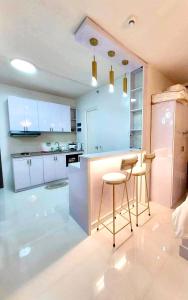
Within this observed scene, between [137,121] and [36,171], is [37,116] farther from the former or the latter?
[137,121]

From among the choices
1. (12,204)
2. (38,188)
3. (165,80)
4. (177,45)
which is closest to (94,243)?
(12,204)

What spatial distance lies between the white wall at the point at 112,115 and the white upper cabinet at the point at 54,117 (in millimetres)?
734

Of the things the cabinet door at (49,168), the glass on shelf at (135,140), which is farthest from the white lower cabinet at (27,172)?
the glass on shelf at (135,140)

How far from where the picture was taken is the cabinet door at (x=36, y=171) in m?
3.61

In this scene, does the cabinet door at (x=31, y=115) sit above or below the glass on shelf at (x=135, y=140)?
above

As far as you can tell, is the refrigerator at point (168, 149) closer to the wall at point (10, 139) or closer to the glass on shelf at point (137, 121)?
the glass on shelf at point (137, 121)

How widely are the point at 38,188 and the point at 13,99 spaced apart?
7.70 feet

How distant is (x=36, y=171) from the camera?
368cm

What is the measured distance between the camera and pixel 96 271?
140 cm

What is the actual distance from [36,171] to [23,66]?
7.91ft

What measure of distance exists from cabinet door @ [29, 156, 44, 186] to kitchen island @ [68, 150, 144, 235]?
178cm

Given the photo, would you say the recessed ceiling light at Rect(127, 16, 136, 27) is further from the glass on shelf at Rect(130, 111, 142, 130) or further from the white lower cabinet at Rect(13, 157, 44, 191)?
the white lower cabinet at Rect(13, 157, 44, 191)

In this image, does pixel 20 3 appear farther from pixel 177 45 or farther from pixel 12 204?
pixel 12 204

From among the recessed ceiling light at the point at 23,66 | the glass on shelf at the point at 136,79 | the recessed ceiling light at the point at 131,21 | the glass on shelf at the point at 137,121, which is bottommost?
the glass on shelf at the point at 137,121
